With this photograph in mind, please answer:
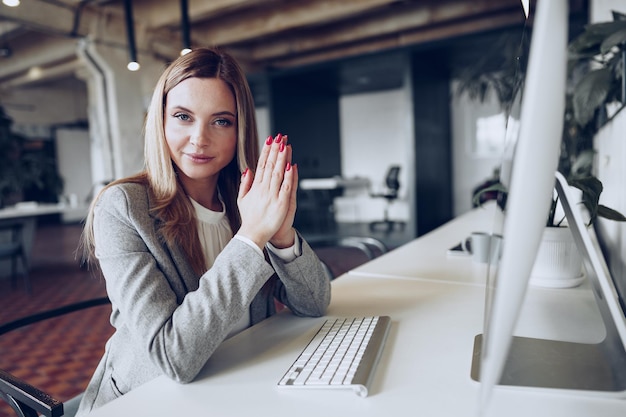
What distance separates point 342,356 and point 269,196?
343mm

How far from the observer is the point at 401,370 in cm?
80

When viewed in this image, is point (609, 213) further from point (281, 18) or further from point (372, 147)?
point (372, 147)

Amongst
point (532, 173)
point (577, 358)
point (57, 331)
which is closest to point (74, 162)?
point (57, 331)

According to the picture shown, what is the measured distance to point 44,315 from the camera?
1.27 m

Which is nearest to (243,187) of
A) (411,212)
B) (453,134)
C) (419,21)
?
(411,212)

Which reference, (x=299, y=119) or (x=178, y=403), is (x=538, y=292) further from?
(x=299, y=119)

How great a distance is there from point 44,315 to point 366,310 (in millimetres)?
922

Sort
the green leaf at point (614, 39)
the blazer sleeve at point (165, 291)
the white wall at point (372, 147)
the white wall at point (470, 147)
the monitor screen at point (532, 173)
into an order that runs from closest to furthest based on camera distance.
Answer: the monitor screen at point (532, 173) → the blazer sleeve at point (165, 291) → the green leaf at point (614, 39) → the white wall at point (470, 147) → the white wall at point (372, 147)

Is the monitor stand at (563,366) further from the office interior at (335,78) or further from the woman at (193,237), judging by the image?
the office interior at (335,78)

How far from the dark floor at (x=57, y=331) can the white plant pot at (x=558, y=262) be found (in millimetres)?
1091

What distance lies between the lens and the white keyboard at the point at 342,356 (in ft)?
2.42

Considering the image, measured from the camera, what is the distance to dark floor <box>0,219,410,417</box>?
2.62m

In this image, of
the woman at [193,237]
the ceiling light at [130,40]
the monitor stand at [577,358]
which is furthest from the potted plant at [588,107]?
the ceiling light at [130,40]

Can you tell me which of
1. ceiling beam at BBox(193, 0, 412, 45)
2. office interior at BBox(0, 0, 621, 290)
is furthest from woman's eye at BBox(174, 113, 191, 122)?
ceiling beam at BBox(193, 0, 412, 45)
